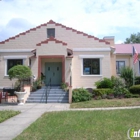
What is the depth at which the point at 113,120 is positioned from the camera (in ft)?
26.2

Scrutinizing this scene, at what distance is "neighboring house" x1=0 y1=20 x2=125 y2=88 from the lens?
716 inches

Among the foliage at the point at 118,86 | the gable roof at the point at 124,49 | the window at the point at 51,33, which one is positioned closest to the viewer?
the foliage at the point at 118,86

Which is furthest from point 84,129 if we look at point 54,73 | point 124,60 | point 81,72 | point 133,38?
point 133,38

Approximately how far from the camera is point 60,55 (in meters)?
18.1

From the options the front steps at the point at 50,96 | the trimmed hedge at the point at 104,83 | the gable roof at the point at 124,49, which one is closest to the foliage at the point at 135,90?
the trimmed hedge at the point at 104,83

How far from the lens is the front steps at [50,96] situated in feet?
50.1

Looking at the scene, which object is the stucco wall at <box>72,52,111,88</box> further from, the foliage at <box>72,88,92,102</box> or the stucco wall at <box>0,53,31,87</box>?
the stucco wall at <box>0,53,31,87</box>

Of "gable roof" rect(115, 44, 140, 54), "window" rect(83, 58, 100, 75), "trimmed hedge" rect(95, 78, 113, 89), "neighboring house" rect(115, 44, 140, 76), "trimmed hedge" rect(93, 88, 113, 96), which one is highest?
"gable roof" rect(115, 44, 140, 54)

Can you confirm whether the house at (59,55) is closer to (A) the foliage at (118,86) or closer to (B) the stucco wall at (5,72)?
(B) the stucco wall at (5,72)

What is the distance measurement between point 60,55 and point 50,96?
420 cm

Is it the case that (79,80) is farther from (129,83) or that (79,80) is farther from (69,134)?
(69,134)

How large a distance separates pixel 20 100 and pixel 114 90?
25.1ft

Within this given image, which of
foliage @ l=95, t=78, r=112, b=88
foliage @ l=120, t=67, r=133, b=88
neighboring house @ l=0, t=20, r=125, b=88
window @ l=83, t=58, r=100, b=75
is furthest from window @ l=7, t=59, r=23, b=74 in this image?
foliage @ l=120, t=67, r=133, b=88

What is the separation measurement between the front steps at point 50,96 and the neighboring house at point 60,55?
1726 mm
